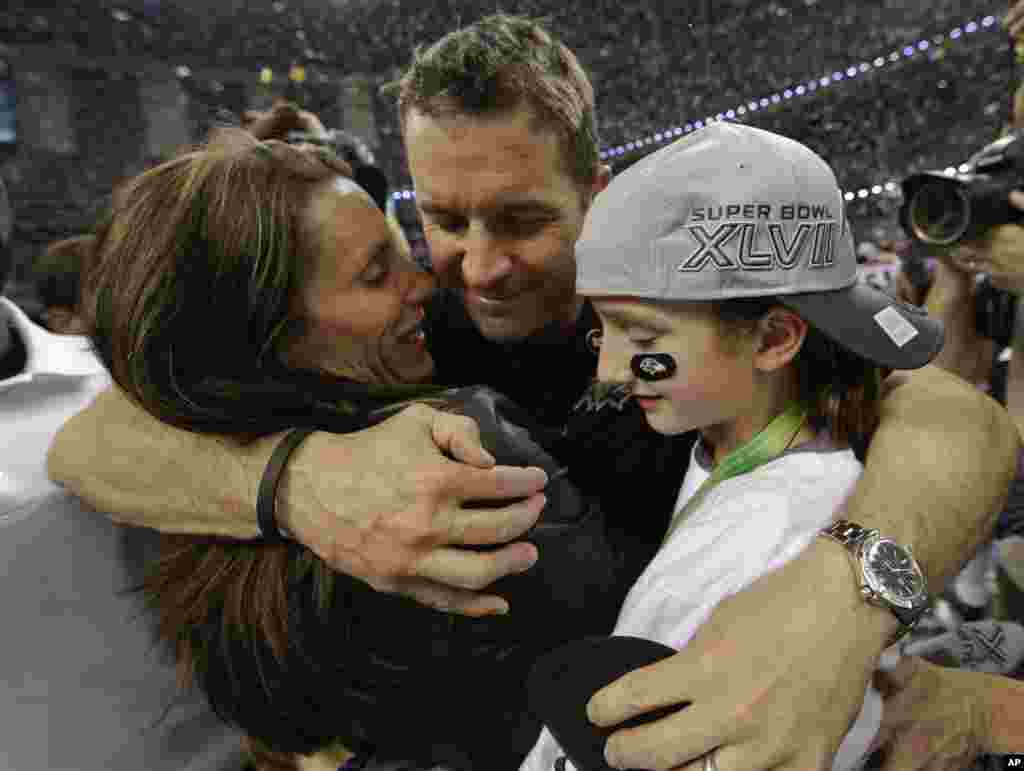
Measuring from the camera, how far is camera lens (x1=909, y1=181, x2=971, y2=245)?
710mm

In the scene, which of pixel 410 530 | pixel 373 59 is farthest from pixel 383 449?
pixel 373 59

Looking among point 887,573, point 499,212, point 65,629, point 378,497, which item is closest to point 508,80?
point 499,212

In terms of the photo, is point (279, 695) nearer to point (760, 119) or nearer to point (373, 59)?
point (760, 119)

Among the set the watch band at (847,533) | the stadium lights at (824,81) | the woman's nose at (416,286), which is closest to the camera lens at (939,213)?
the stadium lights at (824,81)

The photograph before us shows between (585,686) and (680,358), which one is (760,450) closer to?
(680,358)

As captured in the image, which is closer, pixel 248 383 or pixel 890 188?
pixel 248 383

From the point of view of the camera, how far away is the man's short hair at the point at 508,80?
2.66 feet

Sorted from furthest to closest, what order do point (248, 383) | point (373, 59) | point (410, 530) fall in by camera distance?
point (373, 59), point (248, 383), point (410, 530)

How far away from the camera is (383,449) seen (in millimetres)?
571

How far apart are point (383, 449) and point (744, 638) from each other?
29 centimetres

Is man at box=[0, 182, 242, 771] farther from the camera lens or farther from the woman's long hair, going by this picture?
the camera lens

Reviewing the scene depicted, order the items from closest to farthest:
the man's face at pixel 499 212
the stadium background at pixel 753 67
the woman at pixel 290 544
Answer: the woman at pixel 290 544 < the stadium background at pixel 753 67 < the man's face at pixel 499 212

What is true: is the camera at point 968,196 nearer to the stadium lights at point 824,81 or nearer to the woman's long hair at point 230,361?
the stadium lights at point 824,81

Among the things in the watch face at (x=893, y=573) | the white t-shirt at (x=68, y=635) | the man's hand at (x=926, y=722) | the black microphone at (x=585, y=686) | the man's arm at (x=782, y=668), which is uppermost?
the watch face at (x=893, y=573)
